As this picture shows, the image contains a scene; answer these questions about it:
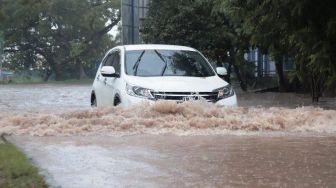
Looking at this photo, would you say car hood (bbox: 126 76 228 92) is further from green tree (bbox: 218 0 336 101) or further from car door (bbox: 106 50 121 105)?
green tree (bbox: 218 0 336 101)

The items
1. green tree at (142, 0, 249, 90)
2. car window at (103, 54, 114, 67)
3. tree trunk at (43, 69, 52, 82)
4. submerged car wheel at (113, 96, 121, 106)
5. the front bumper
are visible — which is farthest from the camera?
tree trunk at (43, 69, 52, 82)

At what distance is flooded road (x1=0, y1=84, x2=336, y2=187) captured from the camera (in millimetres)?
5000

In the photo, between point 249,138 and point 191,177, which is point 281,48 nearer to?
point 249,138

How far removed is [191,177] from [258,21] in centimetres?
927

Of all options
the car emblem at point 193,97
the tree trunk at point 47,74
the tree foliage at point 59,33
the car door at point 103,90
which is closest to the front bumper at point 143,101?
the car emblem at point 193,97

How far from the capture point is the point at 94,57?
59.8 m

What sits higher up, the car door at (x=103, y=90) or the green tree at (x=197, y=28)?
the green tree at (x=197, y=28)

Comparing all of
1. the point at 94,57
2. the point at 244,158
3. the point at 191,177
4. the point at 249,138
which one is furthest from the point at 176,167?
the point at 94,57

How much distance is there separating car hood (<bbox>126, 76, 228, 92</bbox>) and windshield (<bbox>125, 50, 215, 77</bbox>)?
1.05 ft

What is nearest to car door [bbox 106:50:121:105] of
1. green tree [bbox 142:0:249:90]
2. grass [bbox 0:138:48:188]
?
grass [bbox 0:138:48:188]

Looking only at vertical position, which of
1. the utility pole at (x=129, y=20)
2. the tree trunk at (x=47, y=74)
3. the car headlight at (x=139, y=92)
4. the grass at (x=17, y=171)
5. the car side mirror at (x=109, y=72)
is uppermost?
the utility pole at (x=129, y=20)

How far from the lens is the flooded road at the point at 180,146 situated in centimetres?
500

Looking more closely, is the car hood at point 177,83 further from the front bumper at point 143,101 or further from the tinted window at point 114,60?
the tinted window at point 114,60

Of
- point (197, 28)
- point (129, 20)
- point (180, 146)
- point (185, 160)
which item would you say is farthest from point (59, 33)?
point (185, 160)
